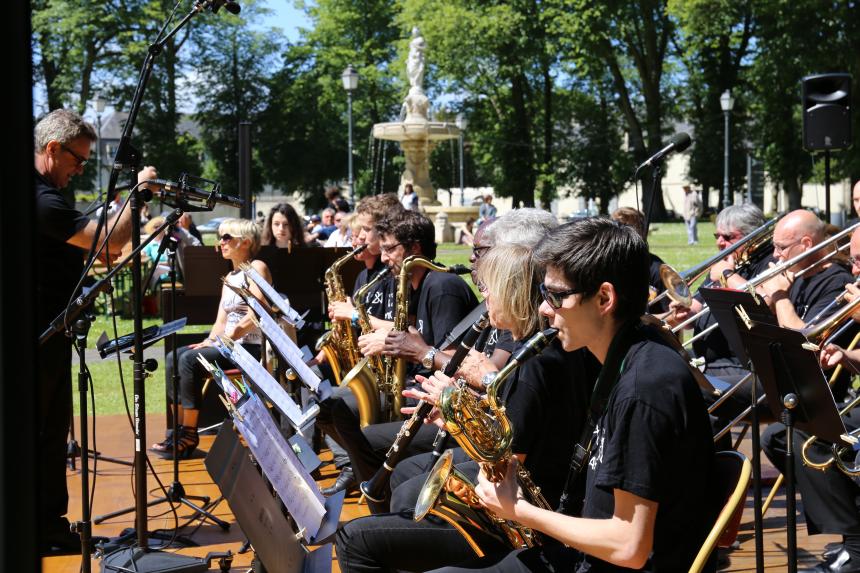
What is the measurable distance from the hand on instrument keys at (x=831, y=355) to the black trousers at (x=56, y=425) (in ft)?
12.2

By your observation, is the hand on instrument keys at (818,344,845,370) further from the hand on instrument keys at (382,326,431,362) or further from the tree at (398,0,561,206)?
the tree at (398,0,561,206)

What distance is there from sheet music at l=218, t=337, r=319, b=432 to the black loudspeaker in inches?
233

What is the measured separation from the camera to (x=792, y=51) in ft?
85.7

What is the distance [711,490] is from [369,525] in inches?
50.6

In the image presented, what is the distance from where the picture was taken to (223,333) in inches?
250

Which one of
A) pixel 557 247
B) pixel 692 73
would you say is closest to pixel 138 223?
pixel 557 247

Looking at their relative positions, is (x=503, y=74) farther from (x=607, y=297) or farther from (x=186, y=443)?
(x=607, y=297)

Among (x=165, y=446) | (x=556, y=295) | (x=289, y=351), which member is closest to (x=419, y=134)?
(x=165, y=446)

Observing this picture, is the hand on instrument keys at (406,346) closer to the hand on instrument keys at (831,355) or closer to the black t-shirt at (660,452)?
the hand on instrument keys at (831,355)

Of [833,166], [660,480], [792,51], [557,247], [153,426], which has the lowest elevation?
[153,426]

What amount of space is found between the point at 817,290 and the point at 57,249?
4.07 metres

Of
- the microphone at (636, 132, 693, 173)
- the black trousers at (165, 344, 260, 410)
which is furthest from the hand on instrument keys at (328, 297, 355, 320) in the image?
the microphone at (636, 132, 693, 173)

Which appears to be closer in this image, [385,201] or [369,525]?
[369,525]

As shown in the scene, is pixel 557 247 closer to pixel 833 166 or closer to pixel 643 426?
pixel 643 426
